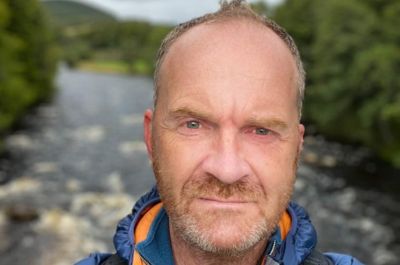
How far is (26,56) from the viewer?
48344 mm

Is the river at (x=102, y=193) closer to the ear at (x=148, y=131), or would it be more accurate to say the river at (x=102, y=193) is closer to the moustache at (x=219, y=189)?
the ear at (x=148, y=131)

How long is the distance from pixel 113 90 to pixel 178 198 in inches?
2582

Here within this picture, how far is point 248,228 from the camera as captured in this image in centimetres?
203

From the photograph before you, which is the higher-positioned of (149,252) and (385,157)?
(385,157)

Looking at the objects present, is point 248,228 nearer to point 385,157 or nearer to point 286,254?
point 286,254

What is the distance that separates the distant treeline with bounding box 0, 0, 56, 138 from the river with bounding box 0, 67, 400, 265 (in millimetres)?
3200

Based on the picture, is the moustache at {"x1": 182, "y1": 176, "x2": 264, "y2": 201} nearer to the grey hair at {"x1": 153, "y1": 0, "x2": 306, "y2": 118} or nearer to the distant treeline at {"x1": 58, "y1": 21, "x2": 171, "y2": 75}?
the grey hair at {"x1": 153, "y1": 0, "x2": 306, "y2": 118}

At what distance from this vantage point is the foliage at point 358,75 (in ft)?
100

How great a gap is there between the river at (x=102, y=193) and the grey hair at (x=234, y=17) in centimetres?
1469

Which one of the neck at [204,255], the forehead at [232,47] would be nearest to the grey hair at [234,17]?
the forehead at [232,47]

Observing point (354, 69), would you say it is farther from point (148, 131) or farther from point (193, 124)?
point (193, 124)

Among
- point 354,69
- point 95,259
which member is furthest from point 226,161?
point 354,69

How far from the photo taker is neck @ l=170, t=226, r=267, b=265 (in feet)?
7.11

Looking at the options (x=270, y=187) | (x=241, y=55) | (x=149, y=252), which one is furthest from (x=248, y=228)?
(x=241, y=55)
